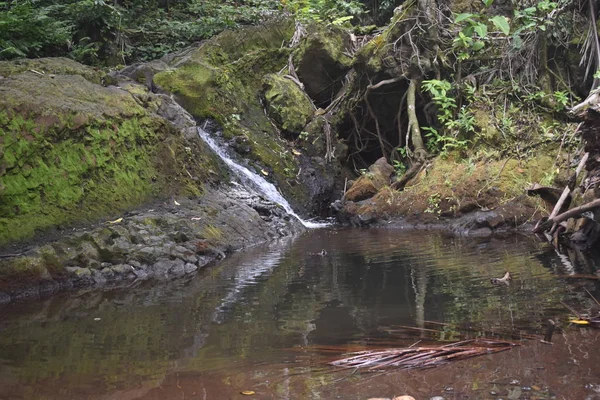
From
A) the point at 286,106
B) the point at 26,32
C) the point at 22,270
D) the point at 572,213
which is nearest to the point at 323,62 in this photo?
the point at 286,106

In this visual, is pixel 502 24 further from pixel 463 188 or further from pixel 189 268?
pixel 463 188

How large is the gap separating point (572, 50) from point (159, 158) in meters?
8.80

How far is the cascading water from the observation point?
11.7m

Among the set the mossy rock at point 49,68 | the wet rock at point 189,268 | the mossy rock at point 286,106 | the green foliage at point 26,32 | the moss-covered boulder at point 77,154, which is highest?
the green foliage at point 26,32

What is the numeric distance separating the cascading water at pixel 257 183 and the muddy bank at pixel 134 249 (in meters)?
1.98

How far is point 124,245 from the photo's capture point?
279 inches

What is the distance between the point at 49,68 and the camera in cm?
980

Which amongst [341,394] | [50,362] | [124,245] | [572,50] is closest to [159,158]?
[124,245]

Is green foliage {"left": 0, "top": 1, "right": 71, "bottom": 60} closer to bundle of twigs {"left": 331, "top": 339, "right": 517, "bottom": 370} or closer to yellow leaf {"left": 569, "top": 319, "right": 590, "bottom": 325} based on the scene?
bundle of twigs {"left": 331, "top": 339, "right": 517, "bottom": 370}

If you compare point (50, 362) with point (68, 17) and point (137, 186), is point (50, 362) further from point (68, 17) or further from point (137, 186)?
point (68, 17)

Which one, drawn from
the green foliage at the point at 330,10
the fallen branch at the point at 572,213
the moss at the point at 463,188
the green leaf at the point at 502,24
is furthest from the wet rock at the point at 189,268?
the green foliage at the point at 330,10

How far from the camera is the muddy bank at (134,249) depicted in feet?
19.9

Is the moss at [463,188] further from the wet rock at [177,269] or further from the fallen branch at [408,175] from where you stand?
the wet rock at [177,269]

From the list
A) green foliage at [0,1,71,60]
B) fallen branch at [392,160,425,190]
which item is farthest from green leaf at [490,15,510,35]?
green foliage at [0,1,71,60]
